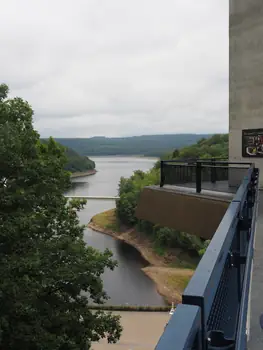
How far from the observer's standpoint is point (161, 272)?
151 ft

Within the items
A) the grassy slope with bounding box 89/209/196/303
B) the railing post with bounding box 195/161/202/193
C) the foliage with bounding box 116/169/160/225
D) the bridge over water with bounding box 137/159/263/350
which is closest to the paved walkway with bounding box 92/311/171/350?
the grassy slope with bounding box 89/209/196/303

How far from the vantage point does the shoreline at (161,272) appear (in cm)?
4041

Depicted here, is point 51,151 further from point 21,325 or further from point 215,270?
point 215,270

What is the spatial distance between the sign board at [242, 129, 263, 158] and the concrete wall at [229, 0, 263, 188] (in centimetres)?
12

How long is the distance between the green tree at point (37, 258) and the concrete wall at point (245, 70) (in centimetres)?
609

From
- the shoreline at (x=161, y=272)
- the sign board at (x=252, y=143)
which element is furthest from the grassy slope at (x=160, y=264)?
the sign board at (x=252, y=143)

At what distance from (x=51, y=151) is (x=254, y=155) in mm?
9113

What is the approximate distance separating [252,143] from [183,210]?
13.3 feet

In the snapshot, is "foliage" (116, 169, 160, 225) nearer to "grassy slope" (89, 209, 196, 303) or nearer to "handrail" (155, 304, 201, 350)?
"grassy slope" (89, 209, 196, 303)

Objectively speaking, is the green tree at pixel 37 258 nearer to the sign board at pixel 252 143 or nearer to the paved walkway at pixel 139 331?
the sign board at pixel 252 143

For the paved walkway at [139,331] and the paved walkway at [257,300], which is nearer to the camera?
the paved walkway at [257,300]

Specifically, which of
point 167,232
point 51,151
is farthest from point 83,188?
point 51,151

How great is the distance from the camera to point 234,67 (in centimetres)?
1108

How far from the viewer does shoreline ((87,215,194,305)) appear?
40.4 metres
